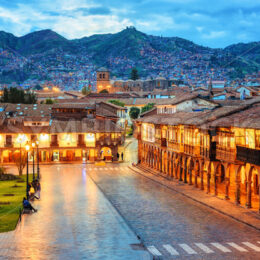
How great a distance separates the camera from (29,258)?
1004 inches

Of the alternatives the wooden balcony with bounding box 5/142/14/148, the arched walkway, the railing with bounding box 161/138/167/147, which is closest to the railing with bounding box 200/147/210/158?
the arched walkway

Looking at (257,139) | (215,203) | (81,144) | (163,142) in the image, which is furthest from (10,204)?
(81,144)

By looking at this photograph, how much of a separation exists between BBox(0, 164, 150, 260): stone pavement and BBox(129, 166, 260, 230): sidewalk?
8.37 metres

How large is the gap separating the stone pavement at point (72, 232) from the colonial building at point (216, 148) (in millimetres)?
11073

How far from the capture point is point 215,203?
43.8 meters

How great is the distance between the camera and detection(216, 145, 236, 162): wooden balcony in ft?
143

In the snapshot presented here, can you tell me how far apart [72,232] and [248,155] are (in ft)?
51.9

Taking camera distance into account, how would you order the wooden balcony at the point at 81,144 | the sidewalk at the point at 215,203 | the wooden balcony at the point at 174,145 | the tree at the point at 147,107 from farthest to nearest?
the tree at the point at 147,107 < the wooden balcony at the point at 81,144 < the wooden balcony at the point at 174,145 < the sidewalk at the point at 215,203

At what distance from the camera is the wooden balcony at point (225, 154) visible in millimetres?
43562

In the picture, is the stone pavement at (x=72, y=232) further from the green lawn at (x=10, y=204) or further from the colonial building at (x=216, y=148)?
the colonial building at (x=216, y=148)

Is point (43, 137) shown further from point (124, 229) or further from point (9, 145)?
point (124, 229)

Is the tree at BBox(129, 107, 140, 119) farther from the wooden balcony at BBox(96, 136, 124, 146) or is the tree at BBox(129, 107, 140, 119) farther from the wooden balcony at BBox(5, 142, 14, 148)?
the wooden balcony at BBox(5, 142, 14, 148)

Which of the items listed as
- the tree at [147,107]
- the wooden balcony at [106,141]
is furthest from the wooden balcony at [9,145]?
the tree at [147,107]

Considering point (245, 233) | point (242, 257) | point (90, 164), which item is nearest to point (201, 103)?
point (90, 164)
